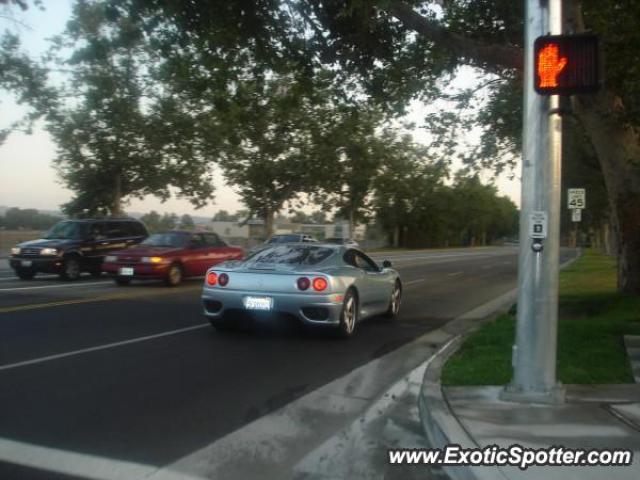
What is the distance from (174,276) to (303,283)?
8.83m

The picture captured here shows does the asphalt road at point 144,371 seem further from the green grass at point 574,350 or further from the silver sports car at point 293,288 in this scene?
the green grass at point 574,350

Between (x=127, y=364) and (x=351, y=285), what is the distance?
11.7ft

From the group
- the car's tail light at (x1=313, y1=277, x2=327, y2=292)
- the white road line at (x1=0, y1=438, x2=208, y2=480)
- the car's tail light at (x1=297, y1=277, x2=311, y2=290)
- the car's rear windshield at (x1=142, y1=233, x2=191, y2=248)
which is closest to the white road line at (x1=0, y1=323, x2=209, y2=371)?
the car's tail light at (x1=297, y1=277, x2=311, y2=290)

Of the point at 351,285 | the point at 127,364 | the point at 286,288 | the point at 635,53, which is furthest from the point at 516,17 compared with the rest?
the point at 127,364

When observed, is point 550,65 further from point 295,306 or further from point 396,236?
point 396,236

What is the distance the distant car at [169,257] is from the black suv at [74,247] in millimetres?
1723

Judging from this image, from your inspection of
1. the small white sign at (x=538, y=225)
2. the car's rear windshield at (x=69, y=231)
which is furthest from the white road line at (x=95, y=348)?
the car's rear windshield at (x=69, y=231)

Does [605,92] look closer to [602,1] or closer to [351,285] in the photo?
[602,1]

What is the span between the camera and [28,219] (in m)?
46.7

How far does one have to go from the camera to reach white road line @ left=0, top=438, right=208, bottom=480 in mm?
4277

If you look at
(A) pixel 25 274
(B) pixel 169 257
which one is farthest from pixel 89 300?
(A) pixel 25 274

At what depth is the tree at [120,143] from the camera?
33.6 m

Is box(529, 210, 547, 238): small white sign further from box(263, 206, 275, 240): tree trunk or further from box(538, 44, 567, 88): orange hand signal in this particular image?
box(263, 206, 275, 240): tree trunk

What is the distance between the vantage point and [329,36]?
520 inches
